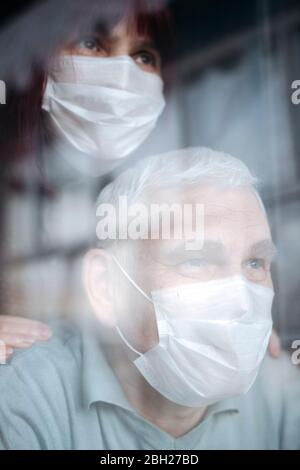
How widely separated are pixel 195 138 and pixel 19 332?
29.0 inches

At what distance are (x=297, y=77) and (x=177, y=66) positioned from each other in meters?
0.36

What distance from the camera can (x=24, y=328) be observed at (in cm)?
175

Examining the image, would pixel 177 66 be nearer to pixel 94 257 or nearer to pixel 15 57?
pixel 15 57

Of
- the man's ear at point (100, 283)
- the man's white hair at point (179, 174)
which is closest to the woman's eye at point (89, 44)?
the man's white hair at point (179, 174)

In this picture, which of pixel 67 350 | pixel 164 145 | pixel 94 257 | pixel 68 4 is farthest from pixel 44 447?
pixel 68 4

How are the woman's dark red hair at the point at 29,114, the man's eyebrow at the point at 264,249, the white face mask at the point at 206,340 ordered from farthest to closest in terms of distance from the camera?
the woman's dark red hair at the point at 29,114
the man's eyebrow at the point at 264,249
the white face mask at the point at 206,340

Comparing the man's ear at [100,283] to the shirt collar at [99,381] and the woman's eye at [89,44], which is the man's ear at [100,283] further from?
the woman's eye at [89,44]

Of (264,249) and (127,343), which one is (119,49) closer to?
(264,249)

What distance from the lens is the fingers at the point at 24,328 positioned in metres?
1.74

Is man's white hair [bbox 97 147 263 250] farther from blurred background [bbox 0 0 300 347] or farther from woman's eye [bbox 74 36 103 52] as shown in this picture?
woman's eye [bbox 74 36 103 52]

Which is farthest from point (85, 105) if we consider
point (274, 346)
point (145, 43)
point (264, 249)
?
point (274, 346)

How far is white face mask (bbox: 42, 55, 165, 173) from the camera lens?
1.80 m

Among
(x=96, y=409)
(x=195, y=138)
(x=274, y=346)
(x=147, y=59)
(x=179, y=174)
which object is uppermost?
(x=147, y=59)

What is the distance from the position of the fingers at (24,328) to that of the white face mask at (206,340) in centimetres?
29
